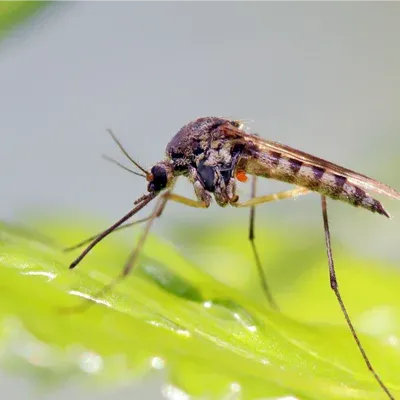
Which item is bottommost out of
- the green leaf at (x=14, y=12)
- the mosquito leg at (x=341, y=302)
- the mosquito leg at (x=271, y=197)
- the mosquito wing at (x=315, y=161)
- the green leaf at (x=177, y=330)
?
the green leaf at (x=177, y=330)

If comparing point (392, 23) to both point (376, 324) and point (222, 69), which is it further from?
point (376, 324)

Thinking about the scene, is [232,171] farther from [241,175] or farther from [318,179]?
[318,179]

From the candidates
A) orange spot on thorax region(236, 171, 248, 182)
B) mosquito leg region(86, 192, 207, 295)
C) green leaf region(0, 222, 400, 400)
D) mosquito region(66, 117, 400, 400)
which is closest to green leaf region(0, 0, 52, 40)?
green leaf region(0, 222, 400, 400)

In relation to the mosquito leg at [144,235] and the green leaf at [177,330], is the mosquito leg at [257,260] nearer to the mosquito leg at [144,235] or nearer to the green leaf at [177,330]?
the green leaf at [177,330]

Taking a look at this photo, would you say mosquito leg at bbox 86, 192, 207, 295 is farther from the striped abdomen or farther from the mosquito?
the striped abdomen

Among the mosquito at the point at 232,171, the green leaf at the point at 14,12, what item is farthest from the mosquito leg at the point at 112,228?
the green leaf at the point at 14,12

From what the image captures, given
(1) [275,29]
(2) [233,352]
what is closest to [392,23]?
(1) [275,29]
